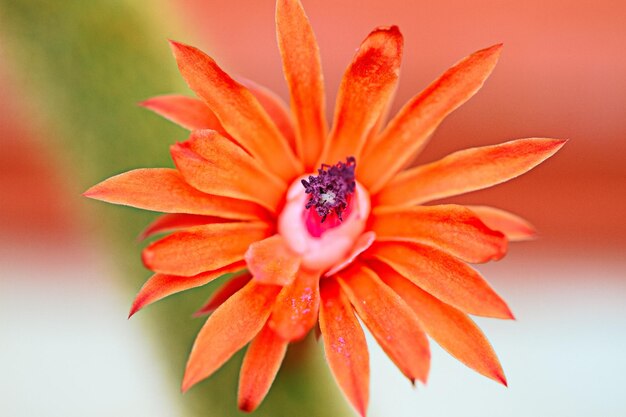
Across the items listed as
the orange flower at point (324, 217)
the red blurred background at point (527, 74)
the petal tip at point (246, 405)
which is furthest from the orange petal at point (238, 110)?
the red blurred background at point (527, 74)

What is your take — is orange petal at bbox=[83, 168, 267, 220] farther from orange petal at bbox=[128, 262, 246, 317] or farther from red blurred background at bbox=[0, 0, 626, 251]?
red blurred background at bbox=[0, 0, 626, 251]

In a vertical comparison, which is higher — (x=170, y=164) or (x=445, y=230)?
(x=170, y=164)

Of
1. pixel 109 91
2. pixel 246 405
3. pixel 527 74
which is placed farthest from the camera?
pixel 527 74

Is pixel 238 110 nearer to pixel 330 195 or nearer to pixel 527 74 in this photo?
pixel 330 195

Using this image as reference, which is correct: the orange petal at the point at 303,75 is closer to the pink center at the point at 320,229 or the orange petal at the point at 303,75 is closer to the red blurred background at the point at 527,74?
the pink center at the point at 320,229

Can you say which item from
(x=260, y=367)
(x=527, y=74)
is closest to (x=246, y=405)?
(x=260, y=367)

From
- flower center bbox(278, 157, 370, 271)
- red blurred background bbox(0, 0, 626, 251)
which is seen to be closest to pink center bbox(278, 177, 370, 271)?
flower center bbox(278, 157, 370, 271)

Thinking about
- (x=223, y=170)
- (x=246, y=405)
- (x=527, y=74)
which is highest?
(x=527, y=74)

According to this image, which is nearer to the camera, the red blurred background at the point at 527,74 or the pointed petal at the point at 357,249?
the pointed petal at the point at 357,249
